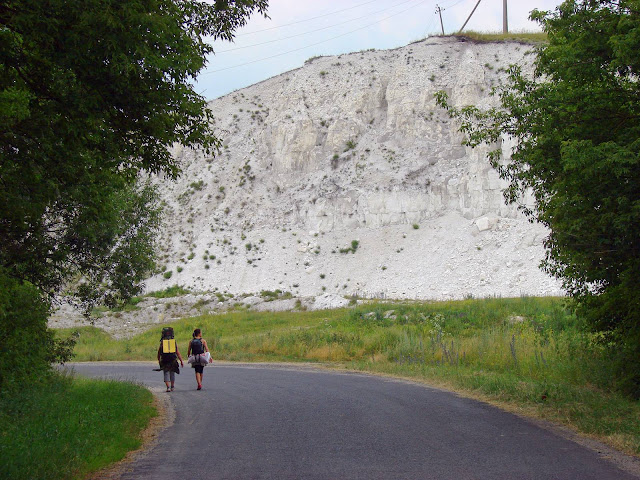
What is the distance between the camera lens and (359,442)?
8336 mm

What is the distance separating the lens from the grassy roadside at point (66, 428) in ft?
22.0

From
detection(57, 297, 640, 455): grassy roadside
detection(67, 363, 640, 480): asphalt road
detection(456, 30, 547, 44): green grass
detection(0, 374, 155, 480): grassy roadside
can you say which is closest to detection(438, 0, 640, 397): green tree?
detection(57, 297, 640, 455): grassy roadside

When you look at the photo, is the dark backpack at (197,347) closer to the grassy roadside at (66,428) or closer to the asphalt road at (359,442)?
the asphalt road at (359,442)

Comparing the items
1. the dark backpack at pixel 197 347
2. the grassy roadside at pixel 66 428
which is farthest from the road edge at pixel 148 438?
the dark backpack at pixel 197 347

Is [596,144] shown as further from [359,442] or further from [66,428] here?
[66,428]

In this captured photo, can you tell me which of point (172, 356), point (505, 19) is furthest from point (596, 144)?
point (505, 19)

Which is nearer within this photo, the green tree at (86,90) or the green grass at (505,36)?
the green tree at (86,90)

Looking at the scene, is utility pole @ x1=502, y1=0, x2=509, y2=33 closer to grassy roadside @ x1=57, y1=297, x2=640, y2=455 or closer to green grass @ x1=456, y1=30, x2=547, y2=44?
green grass @ x1=456, y1=30, x2=547, y2=44

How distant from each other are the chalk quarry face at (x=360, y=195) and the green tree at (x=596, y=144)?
98.7 feet

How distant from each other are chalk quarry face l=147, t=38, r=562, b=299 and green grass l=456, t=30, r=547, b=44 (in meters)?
1.07

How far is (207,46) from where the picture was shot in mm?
9562

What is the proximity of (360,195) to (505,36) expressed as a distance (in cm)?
2301

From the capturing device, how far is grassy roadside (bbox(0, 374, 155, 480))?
264 inches

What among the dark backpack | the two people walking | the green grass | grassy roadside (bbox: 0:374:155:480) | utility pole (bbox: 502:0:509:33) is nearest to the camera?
grassy roadside (bbox: 0:374:155:480)
